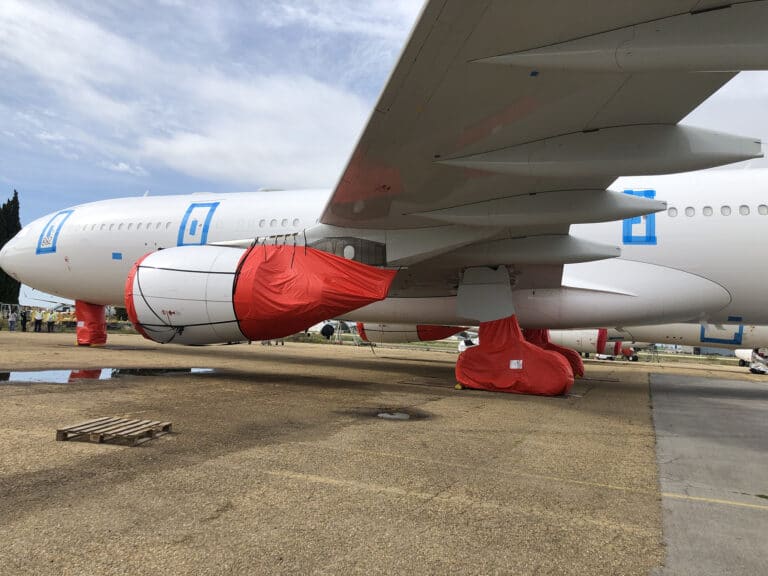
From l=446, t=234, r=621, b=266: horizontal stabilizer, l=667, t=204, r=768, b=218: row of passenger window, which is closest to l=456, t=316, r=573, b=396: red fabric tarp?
l=446, t=234, r=621, b=266: horizontal stabilizer

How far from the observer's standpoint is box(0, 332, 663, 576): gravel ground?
83.7 inches

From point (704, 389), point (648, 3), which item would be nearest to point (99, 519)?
point (648, 3)

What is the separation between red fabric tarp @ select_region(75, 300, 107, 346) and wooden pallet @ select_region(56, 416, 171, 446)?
11.9 meters

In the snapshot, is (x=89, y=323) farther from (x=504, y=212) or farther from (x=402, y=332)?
(x=504, y=212)

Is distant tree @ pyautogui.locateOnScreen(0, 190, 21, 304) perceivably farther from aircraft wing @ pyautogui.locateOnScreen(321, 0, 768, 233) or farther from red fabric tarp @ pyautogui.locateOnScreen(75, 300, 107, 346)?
aircraft wing @ pyautogui.locateOnScreen(321, 0, 768, 233)

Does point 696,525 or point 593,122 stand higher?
point 593,122

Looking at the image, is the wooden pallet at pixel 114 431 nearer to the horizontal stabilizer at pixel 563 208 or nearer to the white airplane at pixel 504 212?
the white airplane at pixel 504 212

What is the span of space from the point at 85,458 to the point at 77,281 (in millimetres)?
11526

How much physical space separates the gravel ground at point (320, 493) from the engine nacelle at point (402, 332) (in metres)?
8.40

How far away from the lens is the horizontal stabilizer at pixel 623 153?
192 inches

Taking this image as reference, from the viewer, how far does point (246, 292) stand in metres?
7.58

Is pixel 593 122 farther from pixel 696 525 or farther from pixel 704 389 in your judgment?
pixel 704 389

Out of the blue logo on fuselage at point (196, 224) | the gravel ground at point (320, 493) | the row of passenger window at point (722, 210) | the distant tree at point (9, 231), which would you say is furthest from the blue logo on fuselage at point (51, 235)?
the distant tree at point (9, 231)

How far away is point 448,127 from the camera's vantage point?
5.12 m
